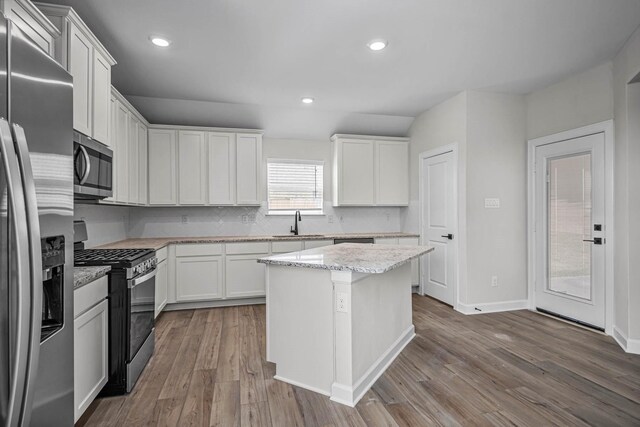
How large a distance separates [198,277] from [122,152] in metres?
1.68

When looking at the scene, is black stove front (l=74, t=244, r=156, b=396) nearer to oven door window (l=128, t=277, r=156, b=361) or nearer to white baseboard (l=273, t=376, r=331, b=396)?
oven door window (l=128, t=277, r=156, b=361)

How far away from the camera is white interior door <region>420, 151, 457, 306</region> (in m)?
4.27

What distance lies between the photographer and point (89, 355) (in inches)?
76.6

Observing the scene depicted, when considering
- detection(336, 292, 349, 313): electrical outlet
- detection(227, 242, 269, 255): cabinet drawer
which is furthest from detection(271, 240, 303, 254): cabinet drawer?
detection(336, 292, 349, 313): electrical outlet

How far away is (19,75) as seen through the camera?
1017 millimetres

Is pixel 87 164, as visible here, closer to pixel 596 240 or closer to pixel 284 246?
pixel 284 246

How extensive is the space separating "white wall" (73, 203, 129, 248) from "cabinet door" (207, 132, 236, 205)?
1.10 metres

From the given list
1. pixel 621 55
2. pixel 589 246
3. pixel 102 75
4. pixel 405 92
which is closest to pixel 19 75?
pixel 102 75

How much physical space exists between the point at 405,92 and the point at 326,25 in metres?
1.79

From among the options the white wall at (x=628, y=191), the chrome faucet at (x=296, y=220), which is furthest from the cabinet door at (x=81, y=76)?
the white wall at (x=628, y=191)

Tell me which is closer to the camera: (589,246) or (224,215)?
(589,246)

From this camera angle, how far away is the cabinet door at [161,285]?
3705 mm

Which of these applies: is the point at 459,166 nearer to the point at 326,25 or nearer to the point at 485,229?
the point at 485,229

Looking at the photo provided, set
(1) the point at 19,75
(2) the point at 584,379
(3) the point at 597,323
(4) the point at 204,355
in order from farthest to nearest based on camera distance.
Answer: (3) the point at 597,323 → (4) the point at 204,355 → (2) the point at 584,379 → (1) the point at 19,75
